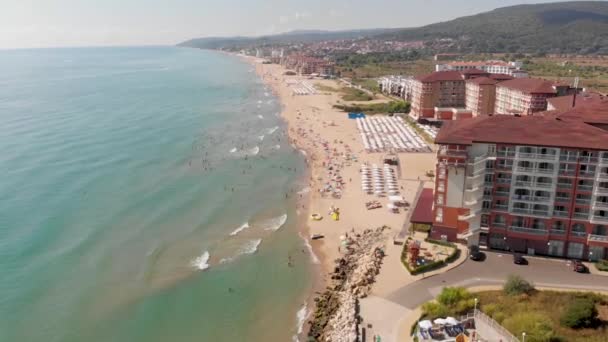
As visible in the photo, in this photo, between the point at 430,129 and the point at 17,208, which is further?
the point at 430,129

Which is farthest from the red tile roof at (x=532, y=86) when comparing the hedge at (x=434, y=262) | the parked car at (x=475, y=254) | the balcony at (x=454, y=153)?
the hedge at (x=434, y=262)

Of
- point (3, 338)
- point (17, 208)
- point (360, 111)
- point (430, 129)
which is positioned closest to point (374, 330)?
point (3, 338)

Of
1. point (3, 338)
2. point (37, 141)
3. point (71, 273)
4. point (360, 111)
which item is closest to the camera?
point (3, 338)

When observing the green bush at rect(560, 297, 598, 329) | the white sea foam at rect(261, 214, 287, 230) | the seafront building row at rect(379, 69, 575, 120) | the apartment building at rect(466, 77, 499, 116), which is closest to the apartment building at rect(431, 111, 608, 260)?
the green bush at rect(560, 297, 598, 329)

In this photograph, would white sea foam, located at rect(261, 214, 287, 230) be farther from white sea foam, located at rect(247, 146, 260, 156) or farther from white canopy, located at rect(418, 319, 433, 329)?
white sea foam, located at rect(247, 146, 260, 156)

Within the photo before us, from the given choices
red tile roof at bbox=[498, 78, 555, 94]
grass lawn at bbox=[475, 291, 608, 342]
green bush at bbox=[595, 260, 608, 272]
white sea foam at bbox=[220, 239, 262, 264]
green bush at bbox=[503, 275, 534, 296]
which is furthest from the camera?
red tile roof at bbox=[498, 78, 555, 94]

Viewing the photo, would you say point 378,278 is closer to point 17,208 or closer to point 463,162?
point 463,162

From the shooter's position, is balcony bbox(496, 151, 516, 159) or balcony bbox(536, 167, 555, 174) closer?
balcony bbox(536, 167, 555, 174)

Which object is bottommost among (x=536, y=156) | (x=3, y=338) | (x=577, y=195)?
(x=3, y=338)
